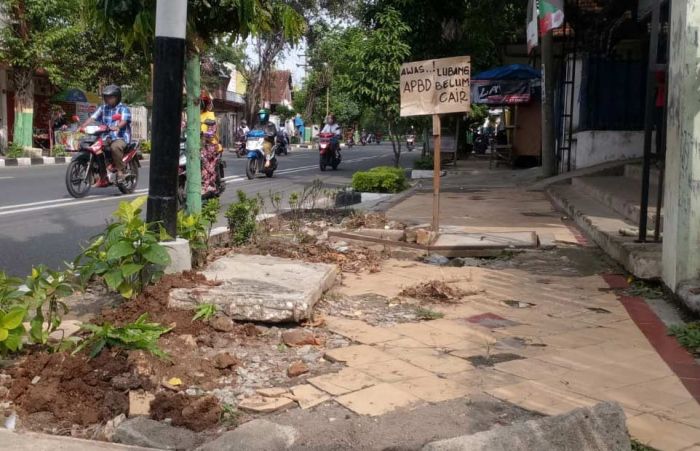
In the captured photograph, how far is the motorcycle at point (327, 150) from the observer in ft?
67.5

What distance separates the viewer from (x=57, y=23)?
22.3 metres

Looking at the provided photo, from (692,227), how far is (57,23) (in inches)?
870

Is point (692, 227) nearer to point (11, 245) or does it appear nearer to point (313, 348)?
point (313, 348)

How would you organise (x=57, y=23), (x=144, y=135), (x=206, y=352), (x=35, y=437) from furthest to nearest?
(x=144, y=135) → (x=57, y=23) → (x=206, y=352) → (x=35, y=437)

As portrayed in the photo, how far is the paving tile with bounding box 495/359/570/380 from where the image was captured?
11.5 feet

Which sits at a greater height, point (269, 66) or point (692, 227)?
point (269, 66)

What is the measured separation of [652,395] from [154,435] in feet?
7.22

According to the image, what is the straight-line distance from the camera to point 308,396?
10.6 feet

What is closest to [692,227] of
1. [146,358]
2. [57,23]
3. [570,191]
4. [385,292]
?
[385,292]

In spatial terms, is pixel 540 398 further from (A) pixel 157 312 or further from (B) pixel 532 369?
(A) pixel 157 312

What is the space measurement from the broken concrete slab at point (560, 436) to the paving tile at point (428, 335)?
150 cm

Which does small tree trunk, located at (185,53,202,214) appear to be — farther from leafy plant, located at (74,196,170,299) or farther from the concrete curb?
the concrete curb

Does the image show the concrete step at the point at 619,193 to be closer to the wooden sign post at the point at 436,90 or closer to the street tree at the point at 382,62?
the wooden sign post at the point at 436,90

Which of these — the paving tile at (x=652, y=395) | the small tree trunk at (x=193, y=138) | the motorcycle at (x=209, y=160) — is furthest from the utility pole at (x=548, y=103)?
the paving tile at (x=652, y=395)
